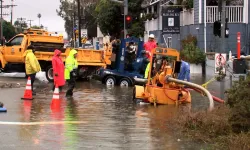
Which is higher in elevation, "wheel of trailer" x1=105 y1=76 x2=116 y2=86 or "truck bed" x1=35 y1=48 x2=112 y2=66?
"truck bed" x1=35 y1=48 x2=112 y2=66

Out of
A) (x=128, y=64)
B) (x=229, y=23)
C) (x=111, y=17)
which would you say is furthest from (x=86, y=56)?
(x=111, y=17)

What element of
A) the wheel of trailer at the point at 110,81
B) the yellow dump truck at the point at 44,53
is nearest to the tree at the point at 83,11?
the yellow dump truck at the point at 44,53

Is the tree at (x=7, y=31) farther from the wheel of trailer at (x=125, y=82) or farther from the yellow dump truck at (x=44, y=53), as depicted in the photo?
the wheel of trailer at (x=125, y=82)

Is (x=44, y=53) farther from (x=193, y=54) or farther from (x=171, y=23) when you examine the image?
(x=171, y=23)

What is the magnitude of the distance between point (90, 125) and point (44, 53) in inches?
530

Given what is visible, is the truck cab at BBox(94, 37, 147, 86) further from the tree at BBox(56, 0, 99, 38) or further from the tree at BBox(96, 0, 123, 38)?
the tree at BBox(56, 0, 99, 38)

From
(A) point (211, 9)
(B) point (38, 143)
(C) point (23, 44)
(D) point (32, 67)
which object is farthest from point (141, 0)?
(B) point (38, 143)

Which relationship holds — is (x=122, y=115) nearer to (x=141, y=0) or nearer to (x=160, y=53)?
(x=160, y=53)

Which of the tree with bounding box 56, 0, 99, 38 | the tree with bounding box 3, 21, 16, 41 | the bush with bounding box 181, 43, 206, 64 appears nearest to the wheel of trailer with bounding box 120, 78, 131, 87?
the bush with bounding box 181, 43, 206, 64

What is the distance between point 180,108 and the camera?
12961mm

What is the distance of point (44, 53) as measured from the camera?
23.1 metres

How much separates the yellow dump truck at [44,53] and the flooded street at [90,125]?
22.9 feet

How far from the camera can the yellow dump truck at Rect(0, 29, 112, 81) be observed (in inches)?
901

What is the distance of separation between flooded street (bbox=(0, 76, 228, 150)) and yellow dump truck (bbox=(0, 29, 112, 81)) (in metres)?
6.97
